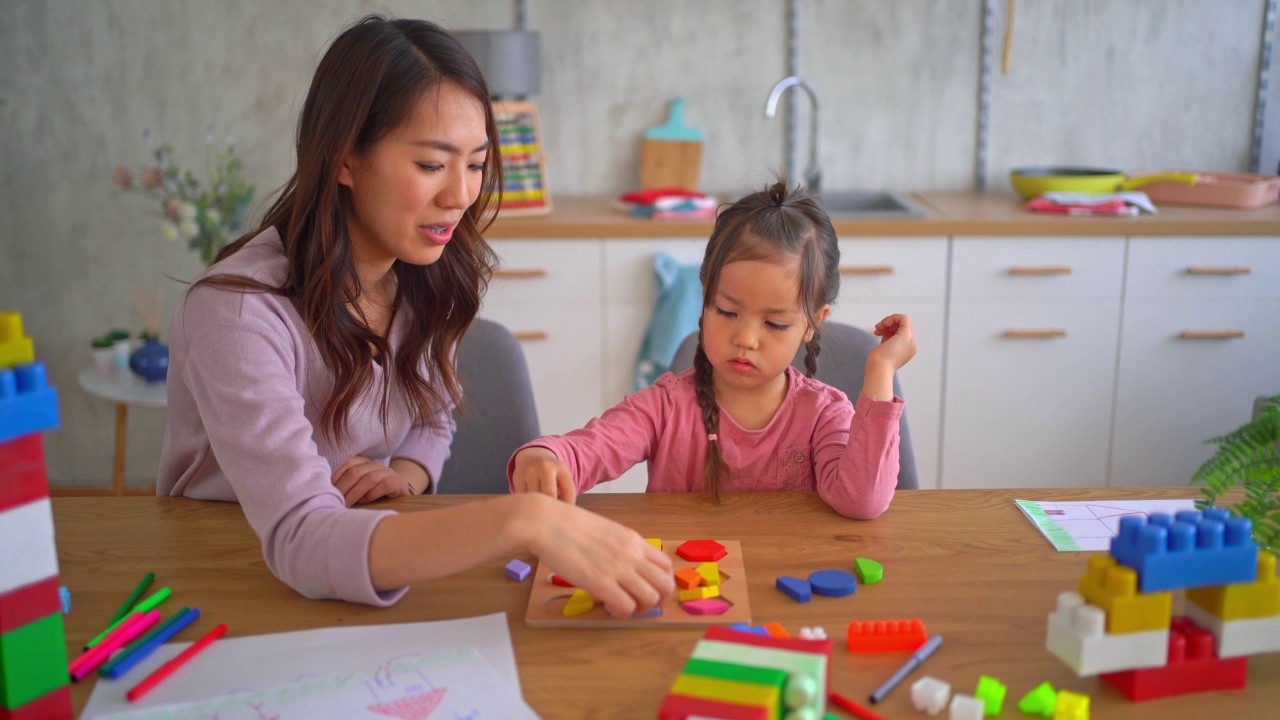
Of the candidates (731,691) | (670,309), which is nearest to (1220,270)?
(670,309)

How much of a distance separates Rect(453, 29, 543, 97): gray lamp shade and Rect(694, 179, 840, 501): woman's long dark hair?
5.35 feet

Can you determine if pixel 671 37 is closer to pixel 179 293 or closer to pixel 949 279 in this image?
pixel 949 279

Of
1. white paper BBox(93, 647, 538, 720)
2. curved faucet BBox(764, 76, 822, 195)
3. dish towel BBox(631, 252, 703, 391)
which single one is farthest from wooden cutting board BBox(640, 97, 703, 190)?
white paper BBox(93, 647, 538, 720)

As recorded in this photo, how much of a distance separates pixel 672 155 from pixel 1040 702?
262 centimetres

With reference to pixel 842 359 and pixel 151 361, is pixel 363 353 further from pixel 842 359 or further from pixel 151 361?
pixel 151 361

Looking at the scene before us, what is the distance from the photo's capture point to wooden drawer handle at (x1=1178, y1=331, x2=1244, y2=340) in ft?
9.41

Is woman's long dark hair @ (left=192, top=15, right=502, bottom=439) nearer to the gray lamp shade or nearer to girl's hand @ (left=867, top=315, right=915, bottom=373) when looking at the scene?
girl's hand @ (left=867, top=315, right=915, bottom=373)

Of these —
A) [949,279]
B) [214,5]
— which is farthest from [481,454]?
[214,5]

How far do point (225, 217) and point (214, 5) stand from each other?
2.41 feet

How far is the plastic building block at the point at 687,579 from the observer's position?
109cm

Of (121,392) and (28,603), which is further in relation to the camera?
→ (121,392)

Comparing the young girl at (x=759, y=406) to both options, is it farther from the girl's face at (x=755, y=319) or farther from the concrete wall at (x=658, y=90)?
the concrete wall at (x=658, y=90)

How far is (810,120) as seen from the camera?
338 centimetres

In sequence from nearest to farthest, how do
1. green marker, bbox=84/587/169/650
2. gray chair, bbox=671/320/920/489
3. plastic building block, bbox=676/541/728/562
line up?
green marker, bbox=84/587/169/650, plastic building block, bbox=676/541/728/562, gray chair, bbox=671/320/920/489
